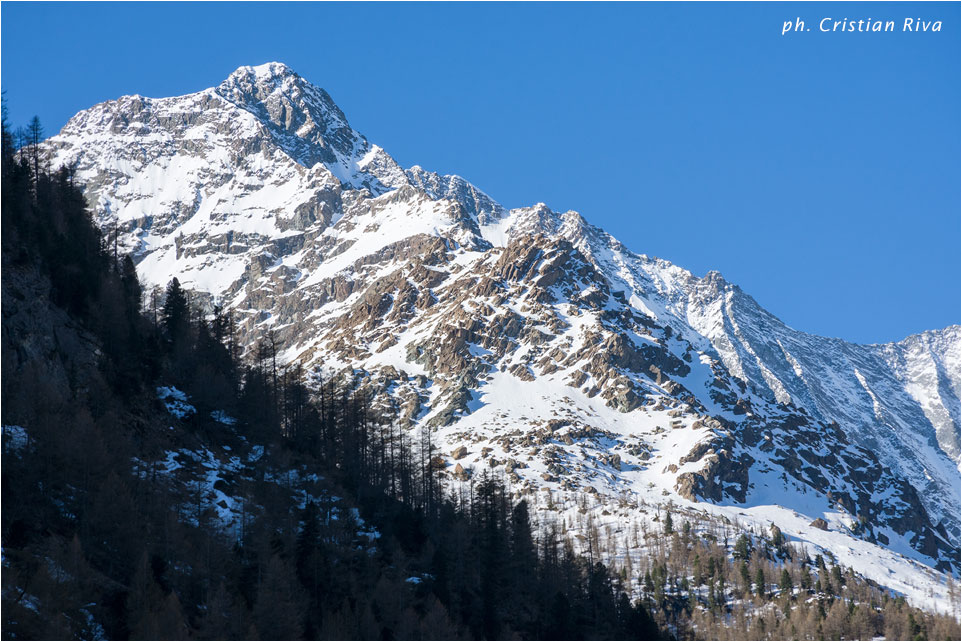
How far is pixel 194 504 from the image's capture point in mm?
113750

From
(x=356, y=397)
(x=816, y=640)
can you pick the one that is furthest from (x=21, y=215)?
(x=816, y=640)

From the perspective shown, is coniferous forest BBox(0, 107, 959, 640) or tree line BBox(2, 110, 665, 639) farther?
coniferous forest BBox(0, 107, 959, 640)

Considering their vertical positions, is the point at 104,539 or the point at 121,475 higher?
the point at 121,475

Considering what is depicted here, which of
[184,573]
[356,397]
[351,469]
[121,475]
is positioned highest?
[356,397]

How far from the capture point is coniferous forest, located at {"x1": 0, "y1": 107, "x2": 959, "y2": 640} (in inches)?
3625

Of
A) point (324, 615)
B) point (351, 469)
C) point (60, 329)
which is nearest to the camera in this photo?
point (324, 615)

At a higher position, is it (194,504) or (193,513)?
(194,504)

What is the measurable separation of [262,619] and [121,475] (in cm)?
2117

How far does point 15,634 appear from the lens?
78250mm

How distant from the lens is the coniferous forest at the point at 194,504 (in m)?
92.1

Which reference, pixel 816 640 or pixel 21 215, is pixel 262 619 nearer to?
pixel 21 215

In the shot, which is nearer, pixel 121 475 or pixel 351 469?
pixel 121 475

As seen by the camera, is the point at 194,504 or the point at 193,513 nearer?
the point at 193,513

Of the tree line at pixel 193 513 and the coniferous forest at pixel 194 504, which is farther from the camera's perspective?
the coniferous forest at pixel 194 504
